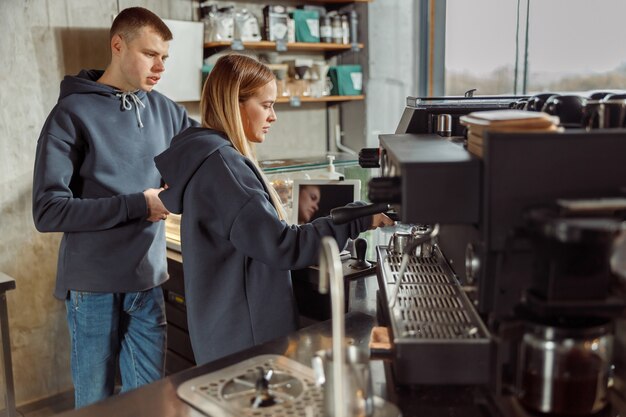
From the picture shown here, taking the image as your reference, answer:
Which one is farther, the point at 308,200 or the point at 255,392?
the point at 308,200

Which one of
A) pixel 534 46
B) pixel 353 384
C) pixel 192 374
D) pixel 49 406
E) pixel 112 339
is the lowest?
pixel 49 406

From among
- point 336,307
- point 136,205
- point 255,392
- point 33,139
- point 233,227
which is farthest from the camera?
point 33,139

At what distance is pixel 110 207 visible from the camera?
2.29m

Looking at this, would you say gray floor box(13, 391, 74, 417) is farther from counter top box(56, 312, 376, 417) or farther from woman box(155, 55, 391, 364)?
counter top box(56, 312, 376, 417)

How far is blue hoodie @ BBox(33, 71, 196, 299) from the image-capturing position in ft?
7.43

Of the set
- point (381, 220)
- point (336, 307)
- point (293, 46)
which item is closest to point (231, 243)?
point (381, 220)

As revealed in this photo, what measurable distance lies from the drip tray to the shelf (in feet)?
8.05

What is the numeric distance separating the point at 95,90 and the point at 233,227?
41.4 inches

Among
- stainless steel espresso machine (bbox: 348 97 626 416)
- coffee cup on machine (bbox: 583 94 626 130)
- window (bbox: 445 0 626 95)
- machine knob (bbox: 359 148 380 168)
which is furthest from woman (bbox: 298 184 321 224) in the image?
window (bbox: 445 0 626 95)

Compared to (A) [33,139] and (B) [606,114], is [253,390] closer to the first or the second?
Result: (B) [606,114]

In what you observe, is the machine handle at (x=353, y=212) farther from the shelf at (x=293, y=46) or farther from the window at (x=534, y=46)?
the window at (x=534, y=46)

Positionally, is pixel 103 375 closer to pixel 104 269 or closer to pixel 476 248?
pixel 104 269

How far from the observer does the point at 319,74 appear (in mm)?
4004

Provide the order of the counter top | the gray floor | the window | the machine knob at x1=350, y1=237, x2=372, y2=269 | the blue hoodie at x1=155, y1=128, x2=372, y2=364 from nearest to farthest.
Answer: the counter top → the blue hoodie at x1=155, y1=128, x2=372, y2=364 → the machine knob at x1=350, y1=237, x2=372, y2=269 → the gray floor → the window
